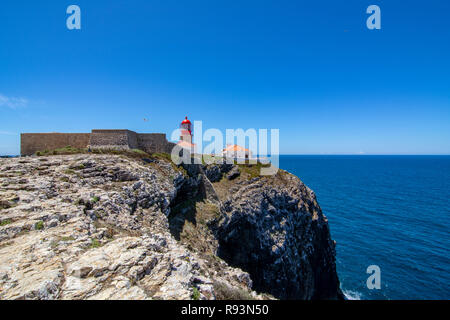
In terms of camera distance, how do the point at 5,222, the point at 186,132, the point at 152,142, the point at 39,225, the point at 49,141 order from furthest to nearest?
the point at 186,132 → the point at 152,142 → the point at 49,141 → the point at 39,225 → the point at 5,222

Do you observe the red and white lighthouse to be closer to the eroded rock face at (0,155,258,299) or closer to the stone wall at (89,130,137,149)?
the stone wall at (89,130,137,149)

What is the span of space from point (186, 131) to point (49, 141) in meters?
21.4

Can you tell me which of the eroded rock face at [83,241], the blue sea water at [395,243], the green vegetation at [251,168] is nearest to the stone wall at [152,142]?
the eroded rock face at [83,241]

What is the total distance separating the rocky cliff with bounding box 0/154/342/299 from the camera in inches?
284

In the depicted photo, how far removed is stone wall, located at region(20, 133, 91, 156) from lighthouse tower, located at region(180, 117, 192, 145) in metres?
17.3

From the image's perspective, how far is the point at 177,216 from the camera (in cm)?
2478

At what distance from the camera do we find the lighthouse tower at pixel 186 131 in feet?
133

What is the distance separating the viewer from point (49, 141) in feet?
84.5

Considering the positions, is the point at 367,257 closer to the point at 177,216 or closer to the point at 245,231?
the point at 245,231

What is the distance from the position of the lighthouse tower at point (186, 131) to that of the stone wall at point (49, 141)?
1726cm

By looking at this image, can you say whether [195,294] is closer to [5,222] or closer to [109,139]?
[5,222]

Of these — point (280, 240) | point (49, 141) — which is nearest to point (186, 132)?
point (49, 141)
